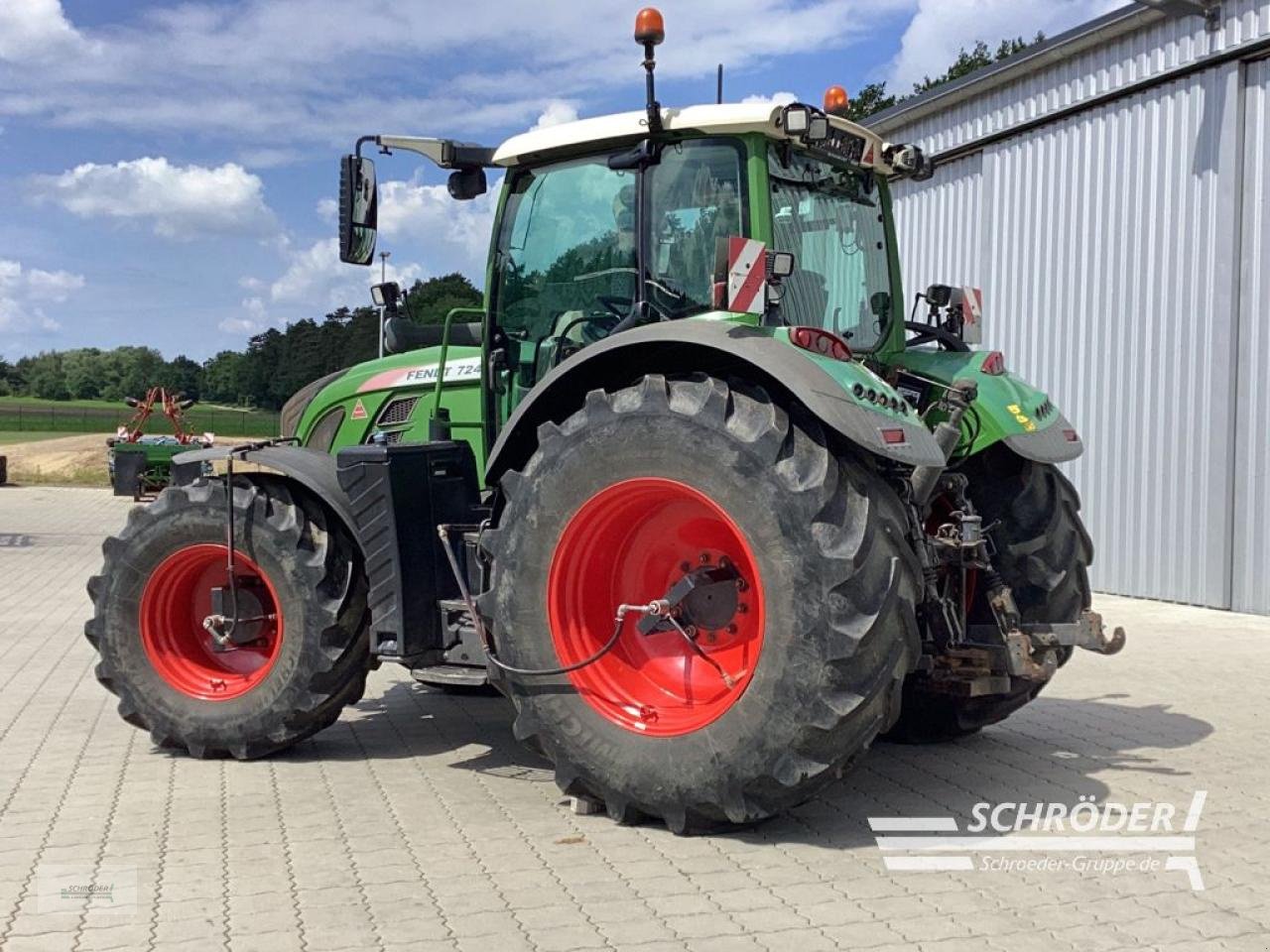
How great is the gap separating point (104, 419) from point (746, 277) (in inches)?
2588

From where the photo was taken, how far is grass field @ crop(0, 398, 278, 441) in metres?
55.2

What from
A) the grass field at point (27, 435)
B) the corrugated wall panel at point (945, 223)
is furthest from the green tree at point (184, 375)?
the corrugated wall panel at point (945, 223)

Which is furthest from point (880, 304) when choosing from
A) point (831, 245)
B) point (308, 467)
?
point (308, 467)

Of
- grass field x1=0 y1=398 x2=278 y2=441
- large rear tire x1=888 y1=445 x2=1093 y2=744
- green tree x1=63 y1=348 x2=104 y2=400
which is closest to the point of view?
large rear tire x1=888 y1=445 x2=1093 y2=744

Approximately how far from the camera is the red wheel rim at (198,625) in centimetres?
579

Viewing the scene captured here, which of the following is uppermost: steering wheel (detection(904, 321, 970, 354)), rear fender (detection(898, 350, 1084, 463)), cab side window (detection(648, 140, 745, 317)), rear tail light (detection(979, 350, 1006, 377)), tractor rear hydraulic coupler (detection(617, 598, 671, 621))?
cab side window (detection(648, 140, 745, 317))

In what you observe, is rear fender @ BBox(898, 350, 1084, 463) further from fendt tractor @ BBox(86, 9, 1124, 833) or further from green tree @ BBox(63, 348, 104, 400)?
green tree @ BBox(63, 348, 104, 400)

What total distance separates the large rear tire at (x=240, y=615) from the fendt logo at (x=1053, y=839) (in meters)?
2.39

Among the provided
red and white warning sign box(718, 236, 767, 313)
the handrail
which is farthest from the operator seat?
the handrail

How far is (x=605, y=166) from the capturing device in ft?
17.6

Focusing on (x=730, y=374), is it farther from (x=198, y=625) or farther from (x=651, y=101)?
(x=198, y=625)

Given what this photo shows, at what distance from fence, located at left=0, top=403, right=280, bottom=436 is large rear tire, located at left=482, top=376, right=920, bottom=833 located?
49335 mm

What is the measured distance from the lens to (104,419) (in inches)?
2544

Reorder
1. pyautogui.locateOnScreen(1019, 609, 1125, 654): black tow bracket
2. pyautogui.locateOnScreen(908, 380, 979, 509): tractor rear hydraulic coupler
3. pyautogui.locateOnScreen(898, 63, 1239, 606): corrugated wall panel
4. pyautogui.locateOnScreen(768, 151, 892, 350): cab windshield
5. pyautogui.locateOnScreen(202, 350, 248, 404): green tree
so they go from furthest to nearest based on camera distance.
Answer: pyautogui.locateOnScreen(202, 350, 248, 404): green tree → pyautogui.locateOnScreen(898, 63, 1239, 606): corrugated wall panel → pyautogui.locateOnScreen(768, 151, 892, 350): cab windshield → pyautogui.locateOnScreen(1019, 609, 1125, 654): black tow bracket → pyautogui.locateOnScreen(908, 380, 979, 509): tractor rear hydraulic coupler
